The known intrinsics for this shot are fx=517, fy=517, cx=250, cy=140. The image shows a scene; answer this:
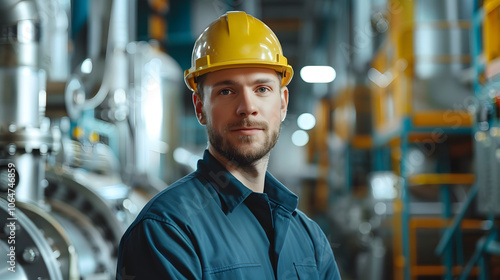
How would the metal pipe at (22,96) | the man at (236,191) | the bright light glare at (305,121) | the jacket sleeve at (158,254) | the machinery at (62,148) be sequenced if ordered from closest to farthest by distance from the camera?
the jacket sleeve at (158,254) → the man at (236,191) → the machinery at (62,148) → the metal pipe at (22,96) → the bright light glare at (305,121)

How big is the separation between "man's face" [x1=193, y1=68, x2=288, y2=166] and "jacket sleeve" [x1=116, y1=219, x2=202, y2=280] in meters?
0.36

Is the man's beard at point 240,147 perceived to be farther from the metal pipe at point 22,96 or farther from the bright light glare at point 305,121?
the bright light glare at point 305,121

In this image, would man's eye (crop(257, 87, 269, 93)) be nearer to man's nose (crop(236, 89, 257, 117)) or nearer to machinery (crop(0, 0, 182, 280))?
man's nose (crop(236, 89, 257, 117))

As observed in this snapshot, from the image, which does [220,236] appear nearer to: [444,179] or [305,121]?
[444,179]

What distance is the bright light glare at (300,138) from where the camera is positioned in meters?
17.5

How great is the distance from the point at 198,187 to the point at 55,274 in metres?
0.59

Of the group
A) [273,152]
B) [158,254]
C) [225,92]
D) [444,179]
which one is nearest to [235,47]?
[225,92]

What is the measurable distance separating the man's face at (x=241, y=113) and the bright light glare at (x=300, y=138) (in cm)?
1556

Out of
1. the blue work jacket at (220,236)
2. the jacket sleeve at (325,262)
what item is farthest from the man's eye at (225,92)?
the jacket sleeve at (325,262)

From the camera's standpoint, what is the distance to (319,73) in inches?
539

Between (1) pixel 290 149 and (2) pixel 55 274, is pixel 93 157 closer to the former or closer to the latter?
(2) pixel 55 274

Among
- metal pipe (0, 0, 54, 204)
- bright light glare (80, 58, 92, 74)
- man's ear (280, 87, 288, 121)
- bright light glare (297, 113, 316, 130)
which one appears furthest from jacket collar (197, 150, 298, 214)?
bright light glare (297, 113, 316, 130)

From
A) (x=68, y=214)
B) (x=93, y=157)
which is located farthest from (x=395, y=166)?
(x=68, y=214)

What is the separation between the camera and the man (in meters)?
1.39
